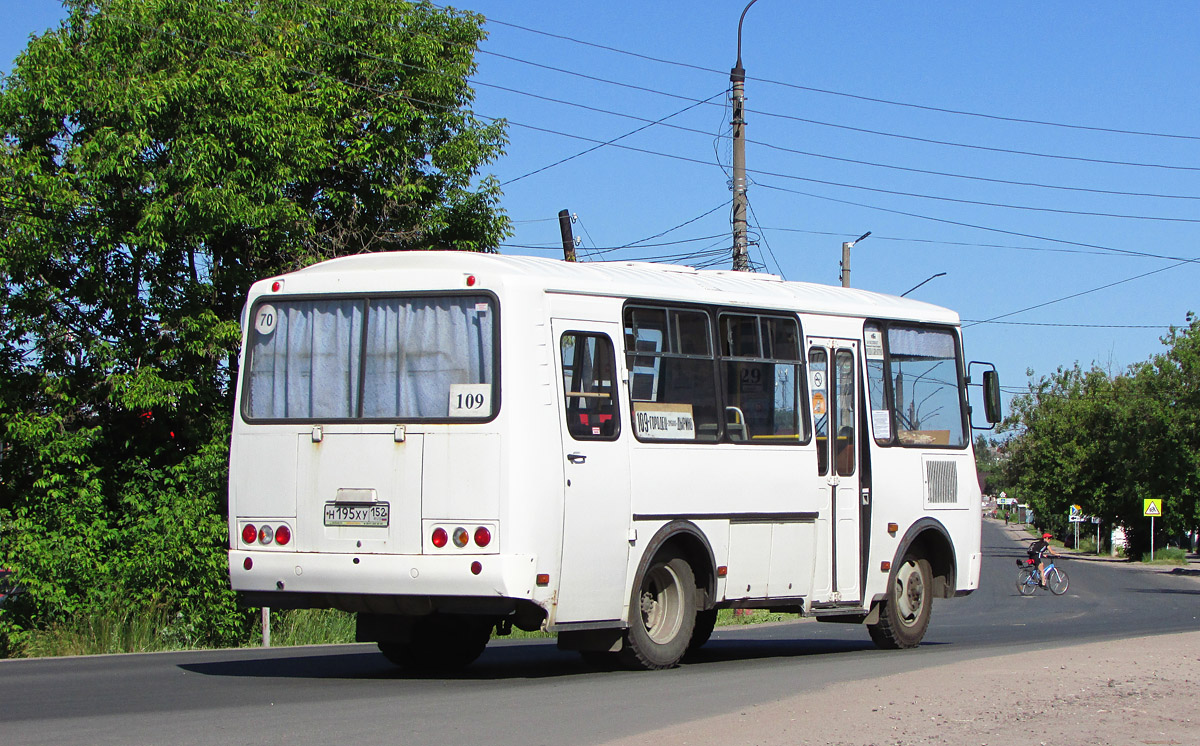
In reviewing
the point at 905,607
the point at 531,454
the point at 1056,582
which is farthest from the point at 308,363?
the point at 1056,582

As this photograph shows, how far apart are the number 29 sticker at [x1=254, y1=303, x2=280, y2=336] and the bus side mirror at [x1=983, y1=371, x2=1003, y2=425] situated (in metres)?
7.71

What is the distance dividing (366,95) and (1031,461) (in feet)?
256

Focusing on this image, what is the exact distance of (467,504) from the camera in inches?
418

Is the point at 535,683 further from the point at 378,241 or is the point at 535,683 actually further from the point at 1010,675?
the point at 378,241

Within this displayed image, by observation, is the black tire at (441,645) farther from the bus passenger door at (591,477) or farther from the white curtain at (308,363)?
the white curtain at (308,363)

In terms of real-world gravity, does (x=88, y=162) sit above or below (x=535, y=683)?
above

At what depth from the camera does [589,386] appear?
1146cm

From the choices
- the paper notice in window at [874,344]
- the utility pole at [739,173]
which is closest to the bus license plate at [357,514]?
the paper notice in window at [874,344]

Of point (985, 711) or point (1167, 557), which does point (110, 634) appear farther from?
point (1167, 557)

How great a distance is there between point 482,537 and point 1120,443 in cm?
6826

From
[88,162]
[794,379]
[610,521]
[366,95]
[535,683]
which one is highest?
[366,95]

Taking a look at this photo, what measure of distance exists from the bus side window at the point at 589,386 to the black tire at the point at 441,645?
214cm

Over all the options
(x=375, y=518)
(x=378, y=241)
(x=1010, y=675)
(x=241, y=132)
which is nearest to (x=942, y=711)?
(x=1010, y=675)

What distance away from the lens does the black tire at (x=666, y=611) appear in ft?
39.3
